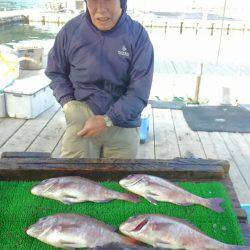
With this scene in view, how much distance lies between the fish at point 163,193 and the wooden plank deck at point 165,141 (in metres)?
2.33

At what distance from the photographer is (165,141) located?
573 centimetres

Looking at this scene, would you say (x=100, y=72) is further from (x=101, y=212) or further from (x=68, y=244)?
(x=68, y=244)

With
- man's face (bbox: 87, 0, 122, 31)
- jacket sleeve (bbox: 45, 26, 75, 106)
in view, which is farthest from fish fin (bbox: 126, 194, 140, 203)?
man's face (bbox: 87, 0, 122, 31)

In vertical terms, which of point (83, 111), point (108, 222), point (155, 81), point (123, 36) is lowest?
point (155, 81)

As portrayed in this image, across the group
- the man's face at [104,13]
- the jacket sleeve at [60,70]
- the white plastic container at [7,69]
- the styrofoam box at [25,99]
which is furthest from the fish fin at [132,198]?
the white plastic container at [7,69]

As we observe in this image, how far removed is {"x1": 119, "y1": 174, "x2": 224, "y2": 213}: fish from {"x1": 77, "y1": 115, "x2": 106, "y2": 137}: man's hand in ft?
2.21

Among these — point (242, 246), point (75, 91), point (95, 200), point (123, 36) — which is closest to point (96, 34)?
point (123, 36)

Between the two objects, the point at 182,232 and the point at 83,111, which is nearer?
the point at 182,232

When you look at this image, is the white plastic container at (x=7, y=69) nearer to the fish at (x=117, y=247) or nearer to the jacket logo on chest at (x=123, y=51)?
the jacket logo on chest at (x=123, y=51)

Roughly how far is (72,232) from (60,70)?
1699 millimetres

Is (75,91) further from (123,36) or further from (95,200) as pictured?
(95,200)

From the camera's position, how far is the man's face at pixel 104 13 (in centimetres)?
278

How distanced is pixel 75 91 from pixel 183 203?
1.43 m

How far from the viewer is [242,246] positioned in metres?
1.85
